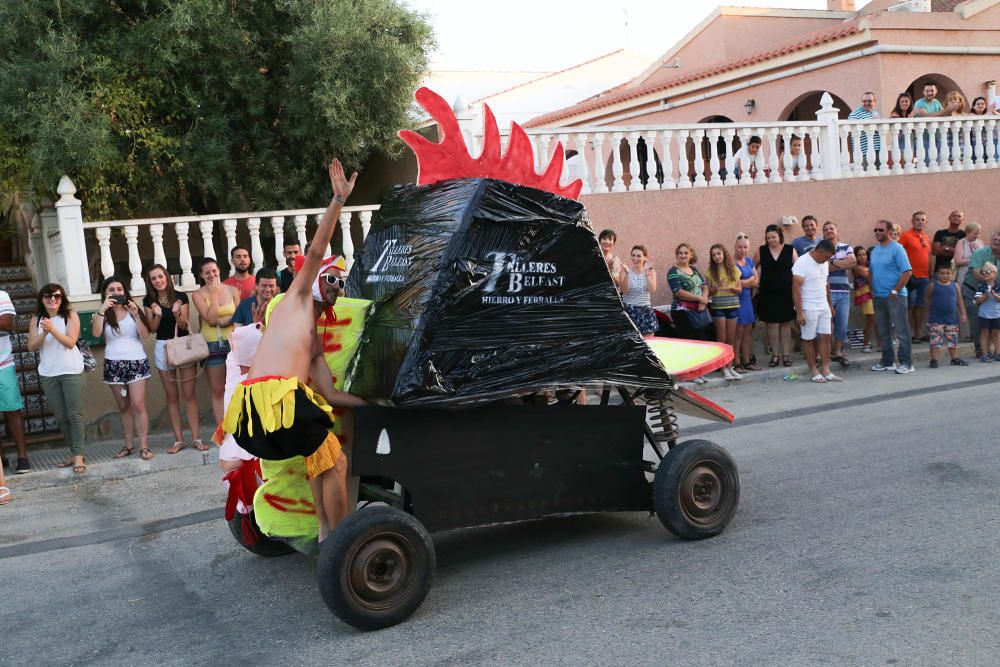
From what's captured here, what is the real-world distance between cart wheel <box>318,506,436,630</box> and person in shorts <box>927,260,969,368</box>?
9.94 metres

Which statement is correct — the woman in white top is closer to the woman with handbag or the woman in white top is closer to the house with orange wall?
the woman with handbag

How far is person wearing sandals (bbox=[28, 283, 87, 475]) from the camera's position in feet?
28.8

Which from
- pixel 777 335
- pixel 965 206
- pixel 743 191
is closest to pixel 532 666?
pixel 777 335

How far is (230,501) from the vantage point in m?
5.71

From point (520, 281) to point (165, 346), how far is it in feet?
18.3

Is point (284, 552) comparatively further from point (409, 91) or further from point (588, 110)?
point (588, 110)

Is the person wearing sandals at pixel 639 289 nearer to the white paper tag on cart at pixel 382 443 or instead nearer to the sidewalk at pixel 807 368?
the sidewalk at pixel 807 368

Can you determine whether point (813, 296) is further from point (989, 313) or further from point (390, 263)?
point (390, 263)

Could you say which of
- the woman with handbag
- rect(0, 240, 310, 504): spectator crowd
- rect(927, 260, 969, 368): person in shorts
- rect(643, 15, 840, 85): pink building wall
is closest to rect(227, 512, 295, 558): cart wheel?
rect(0, 240, 310, 504): spectator crowd

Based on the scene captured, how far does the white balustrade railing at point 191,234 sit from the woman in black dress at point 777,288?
5.04 m

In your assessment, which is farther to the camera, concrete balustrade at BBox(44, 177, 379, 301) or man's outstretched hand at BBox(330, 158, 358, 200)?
concrete balustrade at BBox(44, 177, 379, 301)

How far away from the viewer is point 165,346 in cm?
949

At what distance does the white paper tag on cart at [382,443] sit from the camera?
4.81m

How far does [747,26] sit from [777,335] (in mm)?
13064
